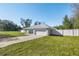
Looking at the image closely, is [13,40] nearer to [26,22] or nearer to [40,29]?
[26,22]

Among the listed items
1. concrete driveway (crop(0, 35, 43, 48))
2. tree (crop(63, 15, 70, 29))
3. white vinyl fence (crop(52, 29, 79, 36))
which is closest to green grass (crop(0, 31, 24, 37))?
concrete driveway (crop(0, 35, 43, 48))

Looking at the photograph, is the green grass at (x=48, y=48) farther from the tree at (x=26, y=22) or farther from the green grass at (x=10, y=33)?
the tree at (x=26, y=22)

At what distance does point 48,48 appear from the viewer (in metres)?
7.96

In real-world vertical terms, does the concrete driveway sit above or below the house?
below

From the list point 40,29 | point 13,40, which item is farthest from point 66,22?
point 13,40

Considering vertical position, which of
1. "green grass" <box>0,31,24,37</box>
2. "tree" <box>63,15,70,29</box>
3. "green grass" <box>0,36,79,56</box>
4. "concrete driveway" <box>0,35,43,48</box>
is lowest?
"green grass" <box>0,36,79,56</box>

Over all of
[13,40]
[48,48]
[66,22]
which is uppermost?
[66,22]

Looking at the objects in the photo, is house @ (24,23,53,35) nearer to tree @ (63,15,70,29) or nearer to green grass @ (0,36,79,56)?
green grass @ (0,36,79,56)

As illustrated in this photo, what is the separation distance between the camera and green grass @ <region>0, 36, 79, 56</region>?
7938 millimetres

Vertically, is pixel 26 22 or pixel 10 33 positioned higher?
pixel 26 22

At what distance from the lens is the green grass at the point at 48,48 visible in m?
7.94

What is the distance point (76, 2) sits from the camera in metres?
7.91

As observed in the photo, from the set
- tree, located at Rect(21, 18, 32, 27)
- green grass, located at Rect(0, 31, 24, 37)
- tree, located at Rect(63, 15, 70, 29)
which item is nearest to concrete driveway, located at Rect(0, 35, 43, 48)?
green grass, located at Rect(0, 31, 24, 37)

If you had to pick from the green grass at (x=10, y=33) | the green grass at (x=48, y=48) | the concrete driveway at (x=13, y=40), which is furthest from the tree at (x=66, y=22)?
the green grass at (x=10, y=33)
